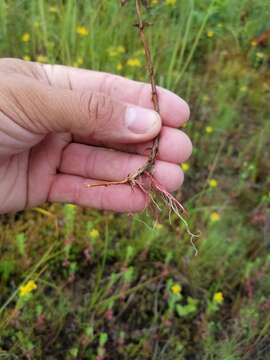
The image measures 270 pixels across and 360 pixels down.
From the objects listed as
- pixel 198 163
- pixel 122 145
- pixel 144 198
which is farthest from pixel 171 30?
pixel 144 198

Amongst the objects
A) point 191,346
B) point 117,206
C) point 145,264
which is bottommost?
point 191,346

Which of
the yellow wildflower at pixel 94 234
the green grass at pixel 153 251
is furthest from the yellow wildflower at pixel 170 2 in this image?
the yellow wildflower at pixel 94 234

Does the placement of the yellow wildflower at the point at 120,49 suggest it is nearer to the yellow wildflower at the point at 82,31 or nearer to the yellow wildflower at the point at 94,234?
the yellow wildflower at the point at 82,31

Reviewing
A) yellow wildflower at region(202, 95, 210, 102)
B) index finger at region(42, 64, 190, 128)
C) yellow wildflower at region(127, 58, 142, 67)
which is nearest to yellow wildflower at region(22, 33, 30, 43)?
yellow wildflower at region(127, 58, 142, 67)

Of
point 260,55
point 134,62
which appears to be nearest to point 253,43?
point 260,55

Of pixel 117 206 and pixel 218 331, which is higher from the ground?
pixel 117 206

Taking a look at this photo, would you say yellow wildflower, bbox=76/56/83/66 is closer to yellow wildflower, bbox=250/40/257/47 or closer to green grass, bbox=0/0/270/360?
green grass, bbox=0/0/270/360

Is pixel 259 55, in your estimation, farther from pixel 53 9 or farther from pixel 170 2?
pixel 53 9

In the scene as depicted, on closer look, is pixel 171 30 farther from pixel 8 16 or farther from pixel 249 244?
pixel 249 244
